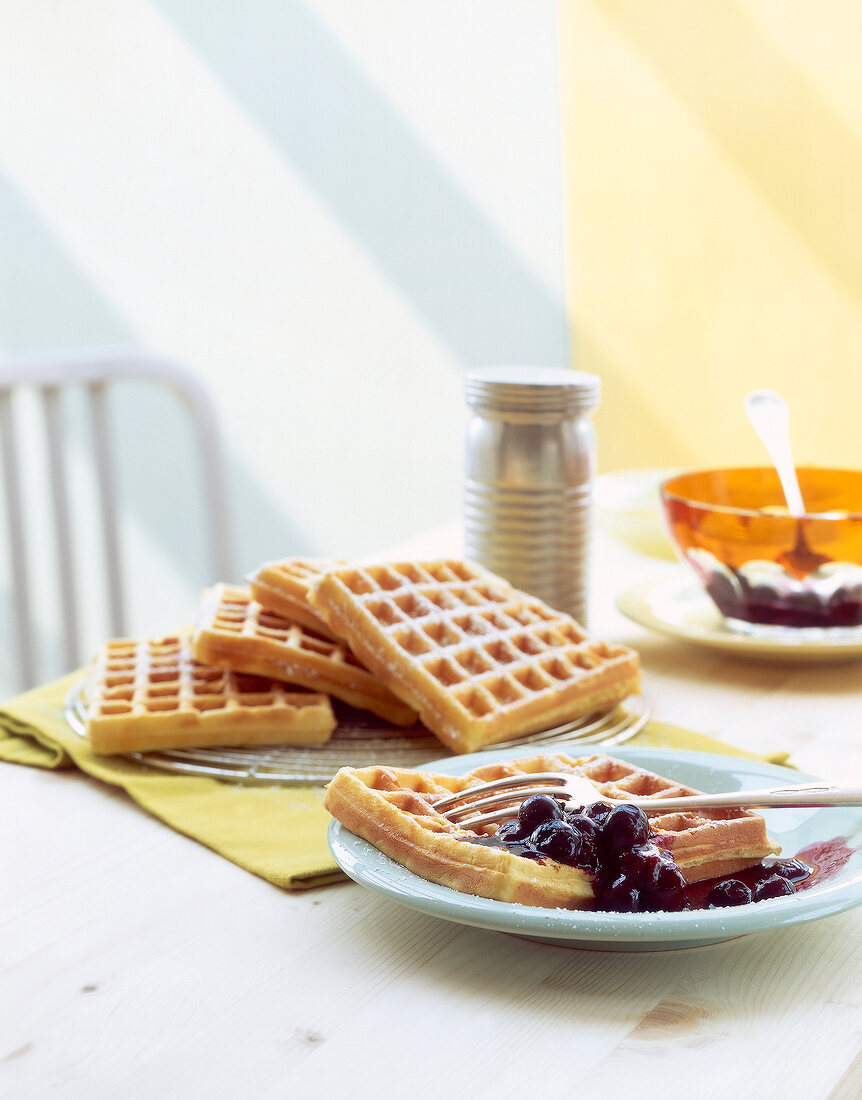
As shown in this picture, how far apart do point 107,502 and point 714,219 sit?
5.12ft

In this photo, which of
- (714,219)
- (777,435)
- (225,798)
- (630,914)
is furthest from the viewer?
(714,219)

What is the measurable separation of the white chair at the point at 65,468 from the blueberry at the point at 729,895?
4.99 ft

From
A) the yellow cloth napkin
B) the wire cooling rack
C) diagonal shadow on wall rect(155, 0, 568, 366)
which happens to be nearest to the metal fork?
the yellow cloth napkin

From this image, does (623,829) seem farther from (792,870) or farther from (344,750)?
(344,750)

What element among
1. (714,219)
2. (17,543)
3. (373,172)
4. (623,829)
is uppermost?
(373,172)

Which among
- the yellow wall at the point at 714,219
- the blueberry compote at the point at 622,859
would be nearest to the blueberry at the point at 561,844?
the blueberry compote at the point at 622,859

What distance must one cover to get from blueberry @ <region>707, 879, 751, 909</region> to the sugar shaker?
2.27 feet

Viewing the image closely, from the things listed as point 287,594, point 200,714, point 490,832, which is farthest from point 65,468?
point 490,832

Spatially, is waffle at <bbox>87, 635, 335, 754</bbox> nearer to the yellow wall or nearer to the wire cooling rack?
the wire cooling rack

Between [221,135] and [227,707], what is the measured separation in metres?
2.81

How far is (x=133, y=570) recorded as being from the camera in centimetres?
390

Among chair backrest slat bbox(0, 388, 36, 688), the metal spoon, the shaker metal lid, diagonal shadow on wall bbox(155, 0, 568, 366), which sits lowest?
chair backrest slat bbox(0, 388, 36, 688)

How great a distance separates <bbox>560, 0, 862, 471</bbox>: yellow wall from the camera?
2740 millimetres

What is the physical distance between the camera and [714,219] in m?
2.91
